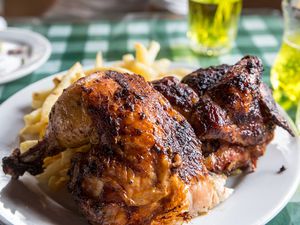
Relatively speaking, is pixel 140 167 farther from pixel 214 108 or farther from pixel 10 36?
pixel 10 36

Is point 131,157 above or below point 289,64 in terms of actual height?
above

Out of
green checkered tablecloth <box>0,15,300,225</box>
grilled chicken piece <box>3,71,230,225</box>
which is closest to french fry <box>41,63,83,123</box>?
grilled chicken piece <box>3,71,230,225</box>

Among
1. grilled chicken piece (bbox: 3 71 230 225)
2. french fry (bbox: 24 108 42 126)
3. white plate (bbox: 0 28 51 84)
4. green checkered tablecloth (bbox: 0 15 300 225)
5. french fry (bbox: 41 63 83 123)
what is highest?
grilled chicken piece (bbox: 3 71 230 225)

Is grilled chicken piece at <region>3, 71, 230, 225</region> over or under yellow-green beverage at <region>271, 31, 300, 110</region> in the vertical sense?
over

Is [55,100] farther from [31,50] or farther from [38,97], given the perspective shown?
[31,50]

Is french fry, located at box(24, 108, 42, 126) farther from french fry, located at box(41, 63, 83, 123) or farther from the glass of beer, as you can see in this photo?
the glass of beer

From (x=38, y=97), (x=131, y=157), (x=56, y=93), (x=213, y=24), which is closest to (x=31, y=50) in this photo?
(x=38, y=97)
